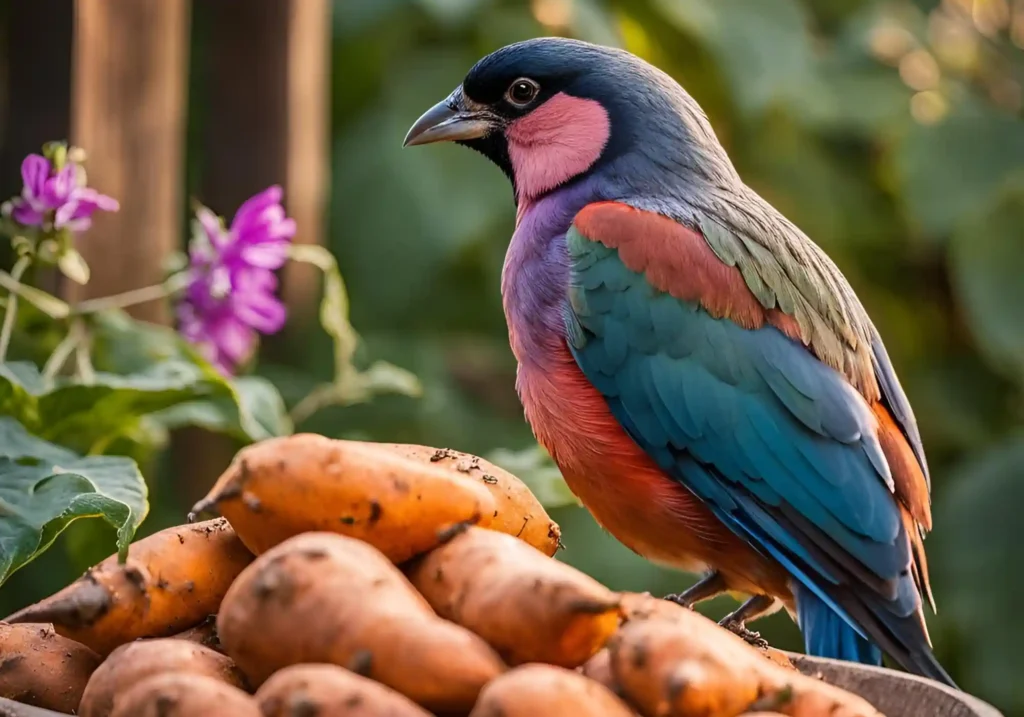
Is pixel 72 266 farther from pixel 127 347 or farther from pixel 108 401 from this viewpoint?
pixel 127 347

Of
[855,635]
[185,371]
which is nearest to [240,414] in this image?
[185,371]

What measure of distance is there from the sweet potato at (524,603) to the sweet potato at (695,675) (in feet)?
0.12

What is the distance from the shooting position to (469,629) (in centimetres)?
120

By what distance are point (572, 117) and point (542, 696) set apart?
1.19 meters

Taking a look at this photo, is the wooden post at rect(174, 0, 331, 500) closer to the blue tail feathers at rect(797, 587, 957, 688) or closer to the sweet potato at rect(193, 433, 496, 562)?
the blue tail feathers at rect(797, 587, 957, 688)

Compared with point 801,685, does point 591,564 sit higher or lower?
lower

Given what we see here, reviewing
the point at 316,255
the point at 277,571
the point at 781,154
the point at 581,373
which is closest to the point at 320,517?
the point at 277,571

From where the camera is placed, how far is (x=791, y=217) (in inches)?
160

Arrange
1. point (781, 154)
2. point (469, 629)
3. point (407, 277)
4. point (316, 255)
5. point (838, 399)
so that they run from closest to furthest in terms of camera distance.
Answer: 1. point (469, 629)
2. point (838, 399)
3. point (316, 255)
4. point (407, 277)
5. point (781, 154)

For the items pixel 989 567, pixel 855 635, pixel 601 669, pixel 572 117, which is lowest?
pixel 989 567

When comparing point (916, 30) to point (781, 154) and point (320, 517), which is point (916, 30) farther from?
point (320, 517)

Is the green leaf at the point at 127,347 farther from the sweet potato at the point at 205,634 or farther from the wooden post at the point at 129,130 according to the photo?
the sweet potato at the point at 205,634

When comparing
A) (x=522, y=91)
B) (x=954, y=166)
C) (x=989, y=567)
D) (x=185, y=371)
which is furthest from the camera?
(x=954, y=166)

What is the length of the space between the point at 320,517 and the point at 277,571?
0.12 metres
